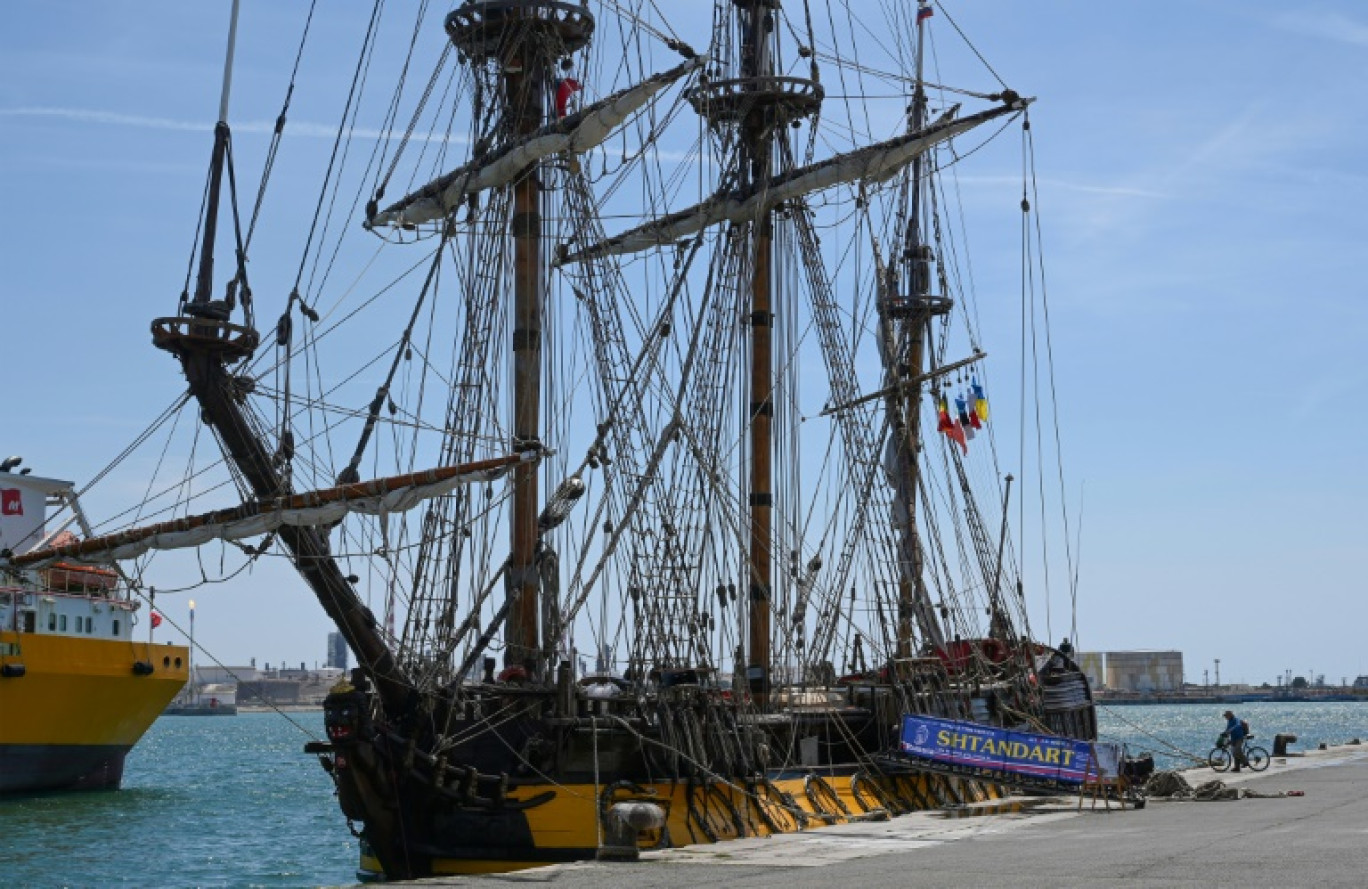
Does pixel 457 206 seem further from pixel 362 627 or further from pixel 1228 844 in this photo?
pixel 1228 844

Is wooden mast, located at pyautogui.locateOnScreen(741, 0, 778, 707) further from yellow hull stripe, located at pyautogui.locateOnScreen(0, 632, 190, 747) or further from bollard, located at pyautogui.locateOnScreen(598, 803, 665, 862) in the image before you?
yellow hull stripe, located at pyautogui.locateOnScreen(0, 632, 190, 747)

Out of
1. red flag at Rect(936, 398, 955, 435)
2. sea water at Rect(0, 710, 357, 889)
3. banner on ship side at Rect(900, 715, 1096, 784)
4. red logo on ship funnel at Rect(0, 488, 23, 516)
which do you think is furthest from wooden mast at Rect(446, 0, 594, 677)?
red logo on ship funnel at Rect(0, 488, 23, 516)

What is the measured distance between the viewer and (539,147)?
108ft

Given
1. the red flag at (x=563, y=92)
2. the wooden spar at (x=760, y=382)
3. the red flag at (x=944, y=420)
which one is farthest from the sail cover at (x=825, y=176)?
the red flag at (x=944, y=420)

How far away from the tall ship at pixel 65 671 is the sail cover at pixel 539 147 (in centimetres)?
1962

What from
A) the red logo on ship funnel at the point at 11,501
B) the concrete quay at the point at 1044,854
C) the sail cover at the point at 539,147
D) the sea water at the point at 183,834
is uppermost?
the sail cover at the point at 539,147

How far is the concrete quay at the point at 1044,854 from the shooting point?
17.4 m

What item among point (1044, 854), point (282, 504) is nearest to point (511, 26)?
point (282, 504)

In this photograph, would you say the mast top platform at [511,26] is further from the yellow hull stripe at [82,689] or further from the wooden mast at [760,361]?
the yellow hull stripe at [82,689]

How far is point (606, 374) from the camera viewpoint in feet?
109

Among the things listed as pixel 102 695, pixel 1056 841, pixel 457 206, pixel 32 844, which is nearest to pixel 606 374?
pixel 457 206

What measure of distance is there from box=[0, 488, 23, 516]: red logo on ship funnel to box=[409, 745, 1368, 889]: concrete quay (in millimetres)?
36234

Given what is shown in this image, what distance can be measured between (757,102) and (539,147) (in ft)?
22.4

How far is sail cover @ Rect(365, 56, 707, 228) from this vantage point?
107 ft
